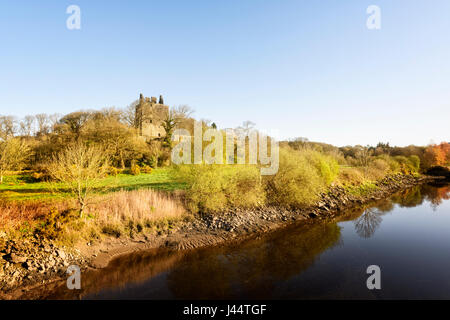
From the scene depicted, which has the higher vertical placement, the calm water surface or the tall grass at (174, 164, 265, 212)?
the tall grass at (174, 164, 265, 212)

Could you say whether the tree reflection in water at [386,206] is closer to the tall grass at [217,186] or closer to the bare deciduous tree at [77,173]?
the tall grass at [217,186]

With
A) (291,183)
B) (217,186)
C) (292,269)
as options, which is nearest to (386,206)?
(291,183)

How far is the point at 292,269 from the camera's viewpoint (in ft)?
36.3

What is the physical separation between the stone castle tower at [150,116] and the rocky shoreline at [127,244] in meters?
39.8
